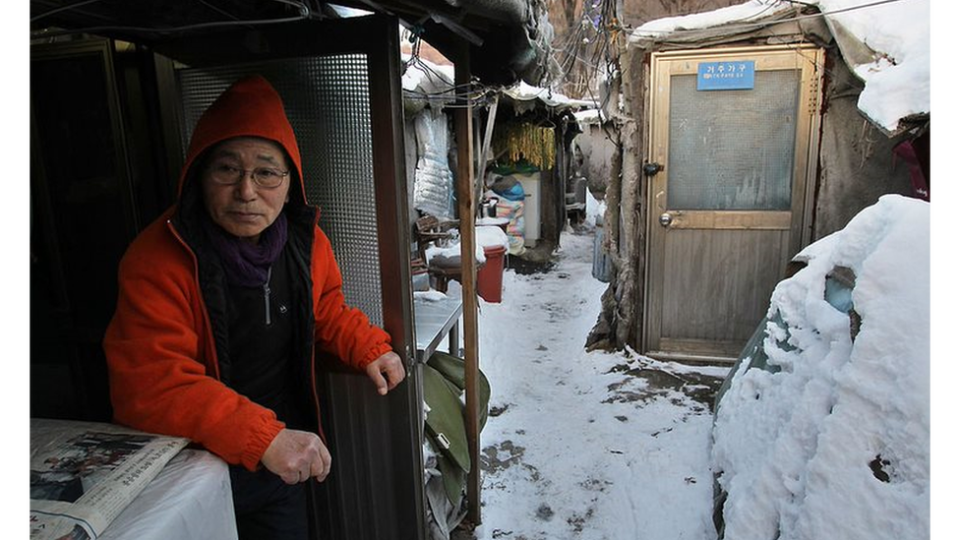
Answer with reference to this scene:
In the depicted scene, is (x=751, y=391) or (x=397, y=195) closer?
(x=397, y=195)

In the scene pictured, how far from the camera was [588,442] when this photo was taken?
13.9 feet

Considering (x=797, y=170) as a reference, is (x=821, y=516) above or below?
below

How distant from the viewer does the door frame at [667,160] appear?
4.99 meters

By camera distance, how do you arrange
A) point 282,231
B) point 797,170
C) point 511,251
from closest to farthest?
1. point 282,231
2. point 797,170
3. point 511,251

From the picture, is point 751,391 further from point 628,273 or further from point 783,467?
point 628,273

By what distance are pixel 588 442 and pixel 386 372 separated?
2.76 meters

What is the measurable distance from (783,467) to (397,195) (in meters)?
2.11

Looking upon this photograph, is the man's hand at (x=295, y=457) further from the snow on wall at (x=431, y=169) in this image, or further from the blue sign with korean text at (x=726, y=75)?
the snow on wall at (x=431, y=169)

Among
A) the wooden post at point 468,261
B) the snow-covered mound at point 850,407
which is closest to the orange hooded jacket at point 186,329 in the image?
the wooden post at point 468,261

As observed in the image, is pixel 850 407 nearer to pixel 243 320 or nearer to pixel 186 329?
pixel 243 320

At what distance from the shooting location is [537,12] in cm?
265

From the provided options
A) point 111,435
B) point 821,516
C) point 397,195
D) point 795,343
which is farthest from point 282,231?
point 795,343

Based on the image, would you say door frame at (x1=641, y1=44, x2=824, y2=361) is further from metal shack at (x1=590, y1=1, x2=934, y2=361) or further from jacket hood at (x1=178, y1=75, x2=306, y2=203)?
jacket hood at (x1=178, y1=75, x2=306, y2=203)
